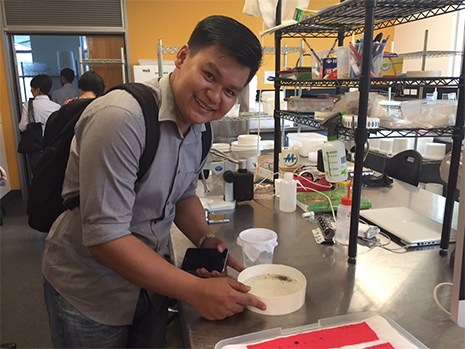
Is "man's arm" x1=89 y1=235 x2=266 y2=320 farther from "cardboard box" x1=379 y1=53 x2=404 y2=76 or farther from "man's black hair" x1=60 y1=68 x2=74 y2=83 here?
"man's black hair" x1=60 y1=68 x2=74 y2=83

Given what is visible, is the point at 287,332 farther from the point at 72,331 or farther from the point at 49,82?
the point at 49,82

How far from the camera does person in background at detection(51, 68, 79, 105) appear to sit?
14.8ft

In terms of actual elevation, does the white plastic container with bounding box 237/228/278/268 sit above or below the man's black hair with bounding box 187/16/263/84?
below

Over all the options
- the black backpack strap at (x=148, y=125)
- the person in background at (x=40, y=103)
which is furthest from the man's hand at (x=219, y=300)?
the person in background at (x=40, y=103)

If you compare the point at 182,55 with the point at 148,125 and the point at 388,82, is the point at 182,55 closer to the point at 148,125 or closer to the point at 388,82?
the point at 148,125

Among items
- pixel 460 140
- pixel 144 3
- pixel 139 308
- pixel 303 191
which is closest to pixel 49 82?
pixel 144 3

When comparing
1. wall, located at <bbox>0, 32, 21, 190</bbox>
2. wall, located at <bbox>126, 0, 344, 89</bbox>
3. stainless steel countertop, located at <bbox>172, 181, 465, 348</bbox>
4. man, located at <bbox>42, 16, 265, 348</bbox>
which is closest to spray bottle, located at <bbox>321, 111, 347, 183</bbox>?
stainless steel countertop, located at <bbox>172, 181, 465, 348</bbox>

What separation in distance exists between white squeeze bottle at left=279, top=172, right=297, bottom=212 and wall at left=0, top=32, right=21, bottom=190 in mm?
4141

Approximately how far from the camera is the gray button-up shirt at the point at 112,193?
2.76 feet

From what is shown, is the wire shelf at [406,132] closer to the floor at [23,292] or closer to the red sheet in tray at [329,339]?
the red sheet in tray at [329,339]

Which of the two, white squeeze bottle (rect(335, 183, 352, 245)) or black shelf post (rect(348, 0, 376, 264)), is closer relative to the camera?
black shelf post (rect(348, 0, 376, 264))

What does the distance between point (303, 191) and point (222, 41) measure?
3.79 feet

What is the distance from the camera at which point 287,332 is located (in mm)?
880

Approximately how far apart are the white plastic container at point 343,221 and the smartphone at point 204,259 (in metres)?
0.49
